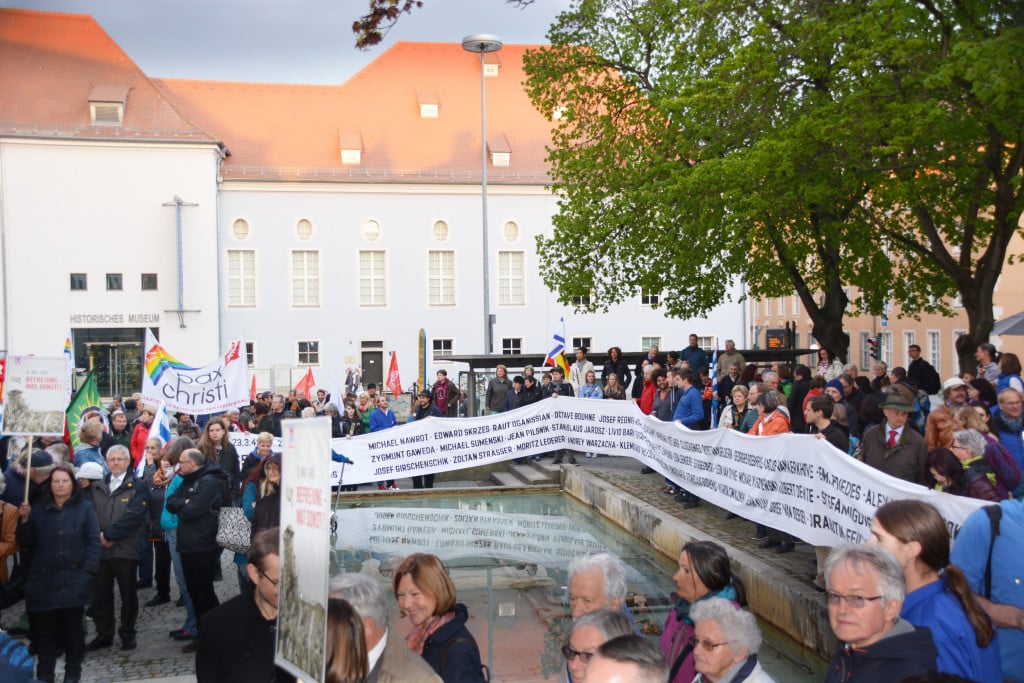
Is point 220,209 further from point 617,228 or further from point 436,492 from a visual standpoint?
point 436,492

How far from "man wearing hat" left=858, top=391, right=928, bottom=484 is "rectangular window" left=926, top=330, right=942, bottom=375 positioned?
36.8m

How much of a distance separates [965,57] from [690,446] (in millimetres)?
6961

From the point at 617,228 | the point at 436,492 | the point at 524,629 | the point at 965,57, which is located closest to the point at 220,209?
the point at 617,228

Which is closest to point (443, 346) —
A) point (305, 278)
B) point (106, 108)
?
point (305, 278)

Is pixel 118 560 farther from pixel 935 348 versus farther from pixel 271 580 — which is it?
pixel 935 348

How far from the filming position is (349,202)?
48.3m

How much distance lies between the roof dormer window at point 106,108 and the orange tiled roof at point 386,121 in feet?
16.9

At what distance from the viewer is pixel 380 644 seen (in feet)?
13.0

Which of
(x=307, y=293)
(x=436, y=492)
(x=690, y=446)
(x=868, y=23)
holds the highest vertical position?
(x=868, y=23)

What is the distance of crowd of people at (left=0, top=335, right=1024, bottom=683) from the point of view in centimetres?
380

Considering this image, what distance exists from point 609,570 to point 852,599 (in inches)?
50.6

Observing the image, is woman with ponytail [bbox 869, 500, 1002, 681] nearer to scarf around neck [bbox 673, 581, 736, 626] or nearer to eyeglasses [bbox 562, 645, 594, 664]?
scarf around neck [bbox 673, 581, 736, 626]

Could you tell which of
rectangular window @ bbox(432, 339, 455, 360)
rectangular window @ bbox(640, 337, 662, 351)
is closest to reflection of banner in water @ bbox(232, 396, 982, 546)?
rectangular window @ bbox(432, 339, 455, 360)

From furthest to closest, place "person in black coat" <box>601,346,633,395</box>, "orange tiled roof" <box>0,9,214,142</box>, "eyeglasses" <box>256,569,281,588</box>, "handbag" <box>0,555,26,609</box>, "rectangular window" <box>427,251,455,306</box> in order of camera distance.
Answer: "rectangular window" <box>427,251,455,306</box> → "orange tiled roof" <box>0,9,214,142</box> → "person in black coat" <box>601,346,633,395</box> → "handbag" <box>0,555,26,609</box> → "eyeglasses" <box>256,569,281,588</box>
